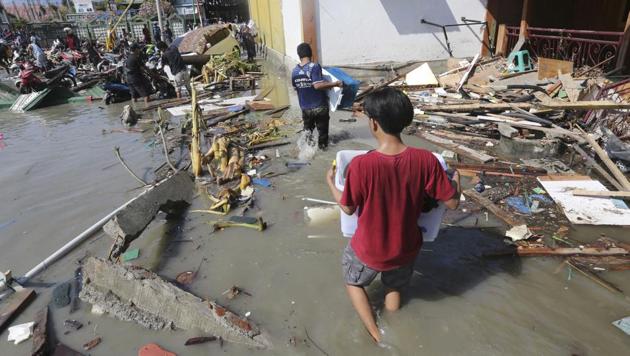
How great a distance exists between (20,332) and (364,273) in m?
2.95

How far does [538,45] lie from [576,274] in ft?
32.3

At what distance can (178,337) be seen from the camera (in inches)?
116

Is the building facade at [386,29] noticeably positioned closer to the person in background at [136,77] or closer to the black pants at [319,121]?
the person in background at [136,77]

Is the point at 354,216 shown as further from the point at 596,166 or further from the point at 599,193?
the point at 596,166

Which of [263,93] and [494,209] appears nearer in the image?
[494,209]

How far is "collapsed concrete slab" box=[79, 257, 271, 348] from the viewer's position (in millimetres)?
2904

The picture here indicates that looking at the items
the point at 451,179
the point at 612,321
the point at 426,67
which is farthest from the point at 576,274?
the point at 426,67

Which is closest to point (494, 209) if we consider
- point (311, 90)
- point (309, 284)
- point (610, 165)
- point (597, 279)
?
point (597, 279)

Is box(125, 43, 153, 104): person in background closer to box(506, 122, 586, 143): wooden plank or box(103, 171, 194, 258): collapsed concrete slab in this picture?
box(103, 171, 194, 258): collapsed concrete slab

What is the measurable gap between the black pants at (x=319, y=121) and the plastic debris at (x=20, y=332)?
14.8 feet

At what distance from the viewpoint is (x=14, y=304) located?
341 cm

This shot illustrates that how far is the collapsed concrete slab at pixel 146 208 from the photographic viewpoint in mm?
3701

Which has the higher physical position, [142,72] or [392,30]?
[392,30]

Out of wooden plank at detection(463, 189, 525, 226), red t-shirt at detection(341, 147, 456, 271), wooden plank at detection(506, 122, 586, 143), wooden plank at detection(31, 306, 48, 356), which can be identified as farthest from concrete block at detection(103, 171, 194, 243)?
wooden plank at detection(506, 122, 586, 143)
